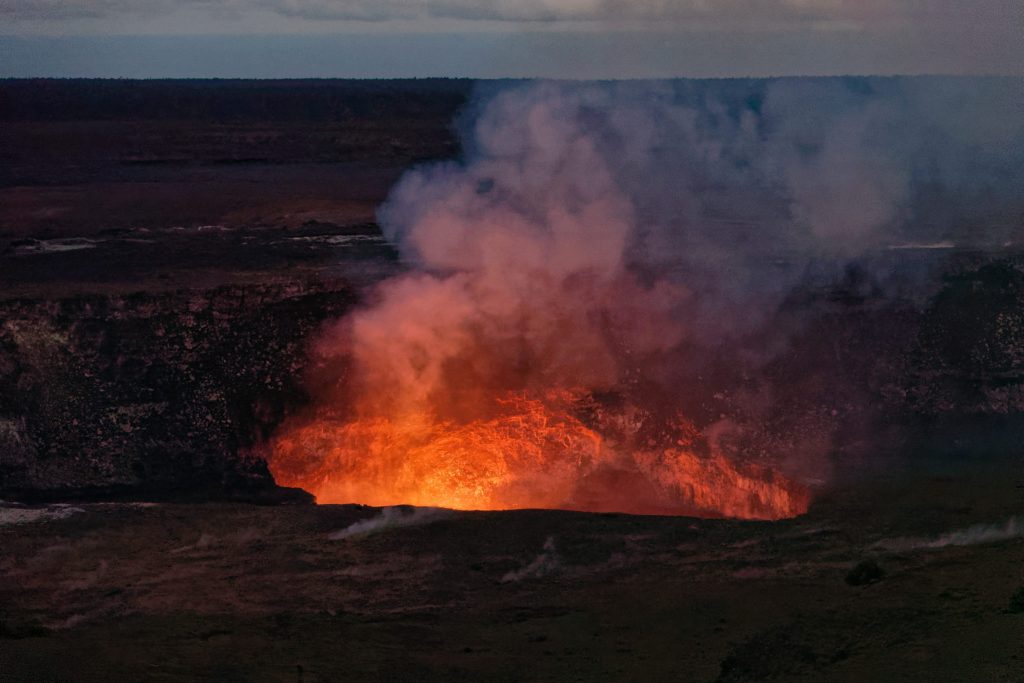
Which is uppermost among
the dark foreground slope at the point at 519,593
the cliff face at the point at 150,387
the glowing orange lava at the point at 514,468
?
the cliff face at the point at 150,387

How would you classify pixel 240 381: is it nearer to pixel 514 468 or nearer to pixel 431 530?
pixel 514 468

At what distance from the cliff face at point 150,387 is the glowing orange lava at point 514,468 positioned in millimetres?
781

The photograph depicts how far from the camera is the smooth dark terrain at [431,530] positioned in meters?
7.92

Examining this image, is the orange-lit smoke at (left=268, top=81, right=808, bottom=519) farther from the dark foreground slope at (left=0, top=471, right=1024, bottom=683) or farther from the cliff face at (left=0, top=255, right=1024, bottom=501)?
the dark foreground slope at (left=0, top=471, right=1024, bottom=683)

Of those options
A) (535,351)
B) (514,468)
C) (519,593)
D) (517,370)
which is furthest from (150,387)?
(519,593)

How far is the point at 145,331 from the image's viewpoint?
14.6 meters

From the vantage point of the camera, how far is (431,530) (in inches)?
409

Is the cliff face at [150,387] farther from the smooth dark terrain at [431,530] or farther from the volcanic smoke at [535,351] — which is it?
the volcanic smoke at [535,351]

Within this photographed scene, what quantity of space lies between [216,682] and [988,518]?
7.40 m

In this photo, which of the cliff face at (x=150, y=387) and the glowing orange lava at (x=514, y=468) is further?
the cliff face at (x=150, y=387)

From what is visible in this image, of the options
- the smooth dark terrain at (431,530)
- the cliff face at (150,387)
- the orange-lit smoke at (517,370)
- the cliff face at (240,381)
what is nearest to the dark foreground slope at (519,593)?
the smooth dark terrain at (431,530)

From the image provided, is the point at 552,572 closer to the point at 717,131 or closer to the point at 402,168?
the point at 402,168

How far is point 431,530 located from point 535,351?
4.59 m

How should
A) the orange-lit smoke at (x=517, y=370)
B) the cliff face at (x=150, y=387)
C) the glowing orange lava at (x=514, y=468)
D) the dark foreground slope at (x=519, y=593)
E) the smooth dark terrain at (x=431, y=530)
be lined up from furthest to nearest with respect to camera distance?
the cliff face at (x=150, y=387) → the orange-lit smoke at (x=517, y=370) → the glowing orange lava at (x=514, y=468) → the smooth dark terrain at (x=431, y=530) → the dark foreground slope at (x=519, y=593)
